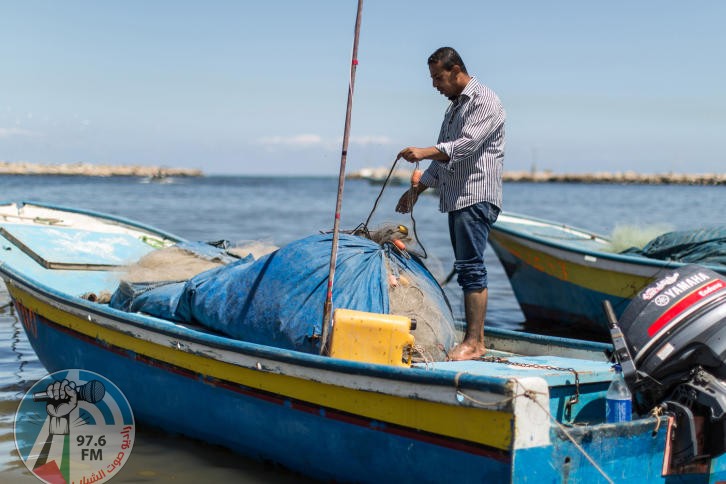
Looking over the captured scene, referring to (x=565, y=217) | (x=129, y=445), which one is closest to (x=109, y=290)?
(x=129, y=445)

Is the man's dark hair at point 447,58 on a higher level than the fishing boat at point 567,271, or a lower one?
higher

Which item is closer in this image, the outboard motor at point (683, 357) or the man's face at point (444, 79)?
the outboard motor at point (683, 357)

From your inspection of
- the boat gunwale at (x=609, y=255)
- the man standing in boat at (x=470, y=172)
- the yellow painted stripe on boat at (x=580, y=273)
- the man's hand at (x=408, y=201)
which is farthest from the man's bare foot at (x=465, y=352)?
the yellow painted stripe on boat at (x=580, y=273)

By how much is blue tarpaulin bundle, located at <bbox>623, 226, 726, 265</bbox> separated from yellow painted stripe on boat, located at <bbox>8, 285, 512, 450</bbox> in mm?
5710

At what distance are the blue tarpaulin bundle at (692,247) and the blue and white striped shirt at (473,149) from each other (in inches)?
175

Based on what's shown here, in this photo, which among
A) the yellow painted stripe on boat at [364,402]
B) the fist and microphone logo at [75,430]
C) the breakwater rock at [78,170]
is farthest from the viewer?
the breakwater rock at [78,170]

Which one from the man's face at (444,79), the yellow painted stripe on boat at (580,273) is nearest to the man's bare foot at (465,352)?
the man's face at (444,79)

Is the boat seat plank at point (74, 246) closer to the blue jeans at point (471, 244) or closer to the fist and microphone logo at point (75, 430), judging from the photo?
the fist and microphone logo at point (75, 430)

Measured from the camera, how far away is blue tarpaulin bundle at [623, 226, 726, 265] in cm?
874

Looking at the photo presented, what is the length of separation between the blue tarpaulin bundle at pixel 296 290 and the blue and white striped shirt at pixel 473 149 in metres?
0.55

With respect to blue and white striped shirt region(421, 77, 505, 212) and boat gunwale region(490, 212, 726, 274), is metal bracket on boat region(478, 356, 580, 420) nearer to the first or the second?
blue and white striped shirt region(421, 77, 505, 212)

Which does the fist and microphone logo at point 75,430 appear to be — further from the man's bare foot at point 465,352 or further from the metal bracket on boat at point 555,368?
the metal bracket on boat at point 555,368

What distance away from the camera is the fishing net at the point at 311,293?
15.6 feet

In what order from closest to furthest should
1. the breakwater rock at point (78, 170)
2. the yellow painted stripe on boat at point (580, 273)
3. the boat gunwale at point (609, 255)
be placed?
the boat gunwale at point (609, 255), the yellow painted stripe on boat at point (580, 273), the breakwater rock at point (78, 170)
